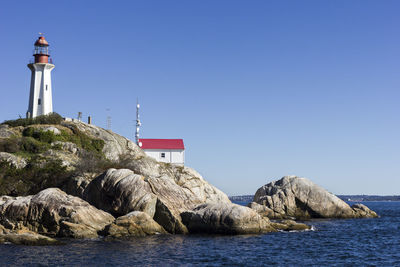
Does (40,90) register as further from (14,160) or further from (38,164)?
(38,164)

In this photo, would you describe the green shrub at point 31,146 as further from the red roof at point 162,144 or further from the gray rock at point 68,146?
the red roof at point 162,144

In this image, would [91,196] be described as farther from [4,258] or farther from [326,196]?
[326,196]

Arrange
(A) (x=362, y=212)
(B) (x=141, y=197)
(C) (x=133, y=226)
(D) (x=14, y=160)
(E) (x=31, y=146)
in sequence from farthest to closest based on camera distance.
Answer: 1. (A) (x=362, y=212)
2. (E) (x=31, y=146)
3. (D) (x=14, y=160)
4. (B) (x=141, y=197)
5. (C) (x=133, y=226)

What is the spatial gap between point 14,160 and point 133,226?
16.4 meters

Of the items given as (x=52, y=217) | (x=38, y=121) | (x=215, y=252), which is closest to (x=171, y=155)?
(x=38, y=121)

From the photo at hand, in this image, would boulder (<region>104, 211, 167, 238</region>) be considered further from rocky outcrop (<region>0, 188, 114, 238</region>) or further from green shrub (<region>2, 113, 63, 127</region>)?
green shrub (<region>2, 113, 63, 127</region>)

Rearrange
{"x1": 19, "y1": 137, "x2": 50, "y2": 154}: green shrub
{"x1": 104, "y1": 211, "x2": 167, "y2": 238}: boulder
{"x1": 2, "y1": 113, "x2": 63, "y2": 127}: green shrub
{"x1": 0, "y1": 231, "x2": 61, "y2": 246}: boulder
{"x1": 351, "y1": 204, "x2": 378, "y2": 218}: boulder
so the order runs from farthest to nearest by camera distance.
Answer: {"x1": 351, "y1": 204, "x2": 378, "y2": 218}: boulder → {"x1": 2, "y1": 113, "x2": 63, "y2": 127}: green shrub → {"x1": 19, "y1": 137, "x2": 50, "y2": 154}: green shrub → {"x1": 104, "y1": 211, "x2": 167, "y2": 238}: boulder → {"x1": 0, "y1": 231, "x2": 61, "y2": 246}: boulder

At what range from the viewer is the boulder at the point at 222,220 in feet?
109

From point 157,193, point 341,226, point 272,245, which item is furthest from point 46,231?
point 341,226

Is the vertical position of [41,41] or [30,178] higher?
[41,41]

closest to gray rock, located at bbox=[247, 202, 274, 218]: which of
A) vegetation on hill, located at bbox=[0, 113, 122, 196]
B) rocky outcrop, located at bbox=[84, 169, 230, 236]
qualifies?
rocky outcrop, located at bbox=[84, 169, 230, 236]

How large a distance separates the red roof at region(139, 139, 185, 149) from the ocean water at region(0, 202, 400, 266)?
32.2 m

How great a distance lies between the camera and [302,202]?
51438 millimetres

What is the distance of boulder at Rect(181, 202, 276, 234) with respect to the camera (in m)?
33.4
